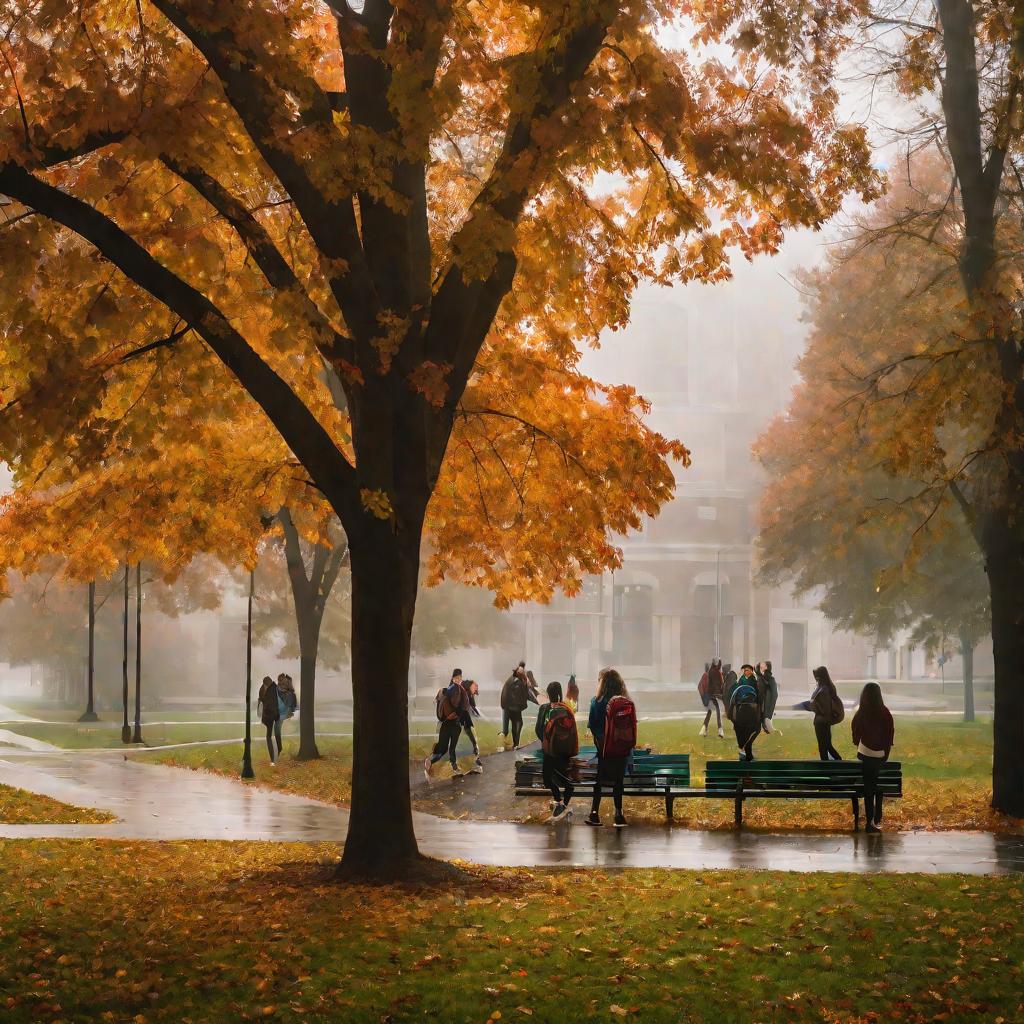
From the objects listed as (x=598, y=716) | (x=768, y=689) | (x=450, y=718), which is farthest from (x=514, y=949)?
(x=768, y=689)

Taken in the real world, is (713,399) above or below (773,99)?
above

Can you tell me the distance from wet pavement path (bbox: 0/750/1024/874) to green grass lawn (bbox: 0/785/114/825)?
379mm

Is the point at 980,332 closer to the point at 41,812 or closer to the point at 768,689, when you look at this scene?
the point at 41,812

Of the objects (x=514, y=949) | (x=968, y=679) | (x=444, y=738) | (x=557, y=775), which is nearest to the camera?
(x=514, y=949)

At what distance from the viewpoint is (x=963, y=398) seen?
16250mm

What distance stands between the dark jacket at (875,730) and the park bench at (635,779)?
2.11 meters

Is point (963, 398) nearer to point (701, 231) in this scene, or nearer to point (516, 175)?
point (701, 231)

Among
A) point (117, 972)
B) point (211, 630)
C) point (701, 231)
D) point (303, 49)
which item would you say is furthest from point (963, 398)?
point (211, 630)

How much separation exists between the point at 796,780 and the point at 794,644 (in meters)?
69.3

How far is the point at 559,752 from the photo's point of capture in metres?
16.8

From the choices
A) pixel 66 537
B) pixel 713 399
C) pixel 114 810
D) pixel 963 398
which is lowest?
pixel 114 810

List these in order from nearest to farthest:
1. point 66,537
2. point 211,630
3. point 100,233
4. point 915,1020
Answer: point 915,1020
point 100,233
point 66,537
point 211,630

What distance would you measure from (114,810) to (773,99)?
503 inches

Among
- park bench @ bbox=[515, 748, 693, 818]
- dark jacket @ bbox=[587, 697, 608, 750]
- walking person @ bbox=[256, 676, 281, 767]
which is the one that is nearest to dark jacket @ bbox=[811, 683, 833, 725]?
park bench @ bbox=[515, 748, 693, 818]
